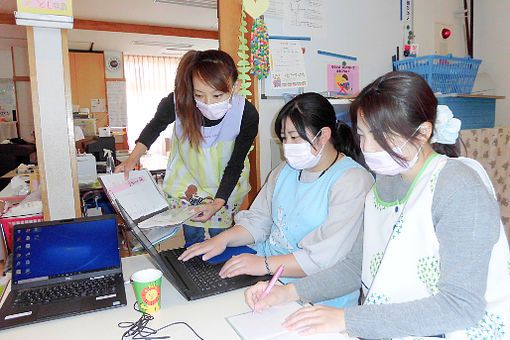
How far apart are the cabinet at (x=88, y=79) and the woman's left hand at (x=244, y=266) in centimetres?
611

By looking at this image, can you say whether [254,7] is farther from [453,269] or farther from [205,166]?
[453,269]

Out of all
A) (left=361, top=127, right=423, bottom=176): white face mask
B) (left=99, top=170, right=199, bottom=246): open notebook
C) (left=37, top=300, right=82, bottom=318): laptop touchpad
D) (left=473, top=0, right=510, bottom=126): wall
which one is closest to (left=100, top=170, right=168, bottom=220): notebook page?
(left=99, top=170, right=199, bottom=246): open notebook

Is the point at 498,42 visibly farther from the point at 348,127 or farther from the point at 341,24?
the point at 348,127

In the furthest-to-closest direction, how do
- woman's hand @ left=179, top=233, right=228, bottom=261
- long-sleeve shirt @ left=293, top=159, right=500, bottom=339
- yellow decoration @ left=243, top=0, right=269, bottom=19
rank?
yellow decoration @ left=243, top=0, right=269, bottom=19 < woman's hand @ left=179, top=233, right=228, bottom=261 < long-sleeve shirt @ left=293, top=159, right=500, bottom=339

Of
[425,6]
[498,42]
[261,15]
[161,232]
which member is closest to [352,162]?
[161,232]

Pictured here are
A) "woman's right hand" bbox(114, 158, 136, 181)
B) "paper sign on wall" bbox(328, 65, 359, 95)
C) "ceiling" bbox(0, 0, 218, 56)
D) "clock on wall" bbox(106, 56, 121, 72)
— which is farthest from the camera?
"clock on wall" bbox(106, 56, 121, 72)

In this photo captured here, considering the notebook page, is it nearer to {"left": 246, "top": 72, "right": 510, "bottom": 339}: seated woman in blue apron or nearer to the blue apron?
the blue apron

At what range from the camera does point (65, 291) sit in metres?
0.98

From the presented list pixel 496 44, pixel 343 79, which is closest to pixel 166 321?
pixel 343 79

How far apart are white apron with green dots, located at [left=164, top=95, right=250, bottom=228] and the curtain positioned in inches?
218

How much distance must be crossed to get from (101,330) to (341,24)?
2.06 meters

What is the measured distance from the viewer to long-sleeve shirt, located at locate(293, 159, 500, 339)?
708 mm

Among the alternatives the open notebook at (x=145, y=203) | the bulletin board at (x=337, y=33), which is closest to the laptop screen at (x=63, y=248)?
the open notebook at (x=145, y=203)

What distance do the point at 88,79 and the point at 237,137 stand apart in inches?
229
